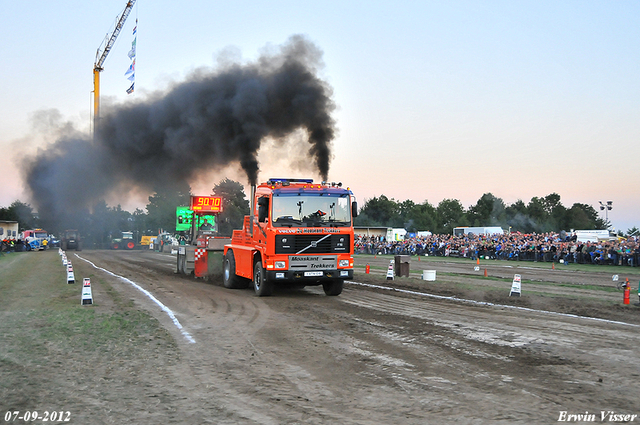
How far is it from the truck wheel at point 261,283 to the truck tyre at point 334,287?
6.22 feet

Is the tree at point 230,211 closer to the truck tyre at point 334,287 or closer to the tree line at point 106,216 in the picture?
the tree line at point 106,216

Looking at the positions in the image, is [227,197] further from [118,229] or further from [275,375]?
[118,229]

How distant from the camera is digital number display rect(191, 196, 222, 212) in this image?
79.1 ft

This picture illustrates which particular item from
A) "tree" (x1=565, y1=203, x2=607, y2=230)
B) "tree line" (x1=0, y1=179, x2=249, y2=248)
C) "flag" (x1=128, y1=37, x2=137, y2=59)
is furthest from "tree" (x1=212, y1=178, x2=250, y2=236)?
"tree" (x1=565, y1=203, x2=607, y2=230)

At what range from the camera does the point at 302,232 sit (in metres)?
14.4

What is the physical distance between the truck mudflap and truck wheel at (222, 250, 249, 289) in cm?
330

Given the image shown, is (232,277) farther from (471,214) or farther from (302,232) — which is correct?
(471,214)

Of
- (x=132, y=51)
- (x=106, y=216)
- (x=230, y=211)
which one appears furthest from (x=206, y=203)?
(x=132, y=51)

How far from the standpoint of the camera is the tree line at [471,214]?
11122cm

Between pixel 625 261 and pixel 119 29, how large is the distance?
270ft

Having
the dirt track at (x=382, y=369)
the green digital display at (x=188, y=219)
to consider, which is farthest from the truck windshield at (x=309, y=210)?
the green digital display at (x=188, y=219)

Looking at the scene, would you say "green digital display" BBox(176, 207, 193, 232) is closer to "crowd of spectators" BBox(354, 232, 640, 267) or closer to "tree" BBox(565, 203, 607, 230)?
"crowd of spectators" BBox(354, 232, 640, 267)

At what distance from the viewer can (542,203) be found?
12862cm

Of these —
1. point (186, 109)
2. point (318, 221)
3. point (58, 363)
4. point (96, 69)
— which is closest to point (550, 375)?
point (58, 363)
